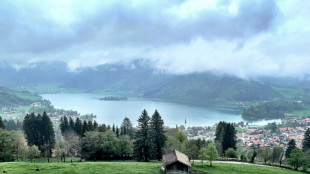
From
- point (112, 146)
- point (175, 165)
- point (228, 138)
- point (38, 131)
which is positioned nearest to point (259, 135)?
point (228, 138)

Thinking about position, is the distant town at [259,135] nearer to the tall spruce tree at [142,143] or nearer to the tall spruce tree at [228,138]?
the tall spruce tree at [228,138]

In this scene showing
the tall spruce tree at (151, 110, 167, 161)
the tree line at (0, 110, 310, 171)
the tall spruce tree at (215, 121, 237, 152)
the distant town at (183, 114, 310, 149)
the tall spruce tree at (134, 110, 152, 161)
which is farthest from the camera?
the distant town at (183, 114, 310, 149)

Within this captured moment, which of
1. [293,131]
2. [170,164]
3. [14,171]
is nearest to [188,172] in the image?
[170,164]

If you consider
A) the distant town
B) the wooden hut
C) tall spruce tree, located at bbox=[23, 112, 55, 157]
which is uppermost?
tall spruce tree, located at bbox=[23, 112, 55, 157]

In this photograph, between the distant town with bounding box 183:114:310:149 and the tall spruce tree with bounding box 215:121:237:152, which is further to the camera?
the distant town with bounding box 183:114:310:149

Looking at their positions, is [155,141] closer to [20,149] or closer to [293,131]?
[20,149]

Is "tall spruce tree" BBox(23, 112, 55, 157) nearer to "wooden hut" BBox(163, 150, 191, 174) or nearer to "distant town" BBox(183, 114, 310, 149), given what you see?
"wooden hut" BBox(163, 150, 191, 174)

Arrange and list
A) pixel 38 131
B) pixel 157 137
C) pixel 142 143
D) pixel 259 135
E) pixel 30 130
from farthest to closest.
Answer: pixel 259 135, pixel 38 131, pixel 30 130, pixel 157 137, pixel 142 143

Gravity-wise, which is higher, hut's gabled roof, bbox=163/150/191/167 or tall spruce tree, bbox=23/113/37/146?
tall spruce tree, bbox=23/113/37/146

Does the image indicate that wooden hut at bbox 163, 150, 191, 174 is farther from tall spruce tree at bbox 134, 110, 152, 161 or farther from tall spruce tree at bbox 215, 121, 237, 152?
tall spruce tree at bbox 215, 121, 237, 152

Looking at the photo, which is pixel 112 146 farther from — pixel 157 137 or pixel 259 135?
pixel 259 135

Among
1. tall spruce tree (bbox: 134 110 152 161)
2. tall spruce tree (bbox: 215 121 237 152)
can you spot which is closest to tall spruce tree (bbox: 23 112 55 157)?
tall spruce tree (bbox: 134 110 152 161)

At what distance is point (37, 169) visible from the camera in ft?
123

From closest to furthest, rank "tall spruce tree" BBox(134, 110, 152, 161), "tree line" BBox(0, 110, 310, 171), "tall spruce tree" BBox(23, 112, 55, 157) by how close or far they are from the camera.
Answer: "tree line" BBox(0, 110, 310, 171) → "tall spruce tree" BBox(134, 110, 152, 161) → "tall spruce tree" BBox(23, 112, 55, 157)
